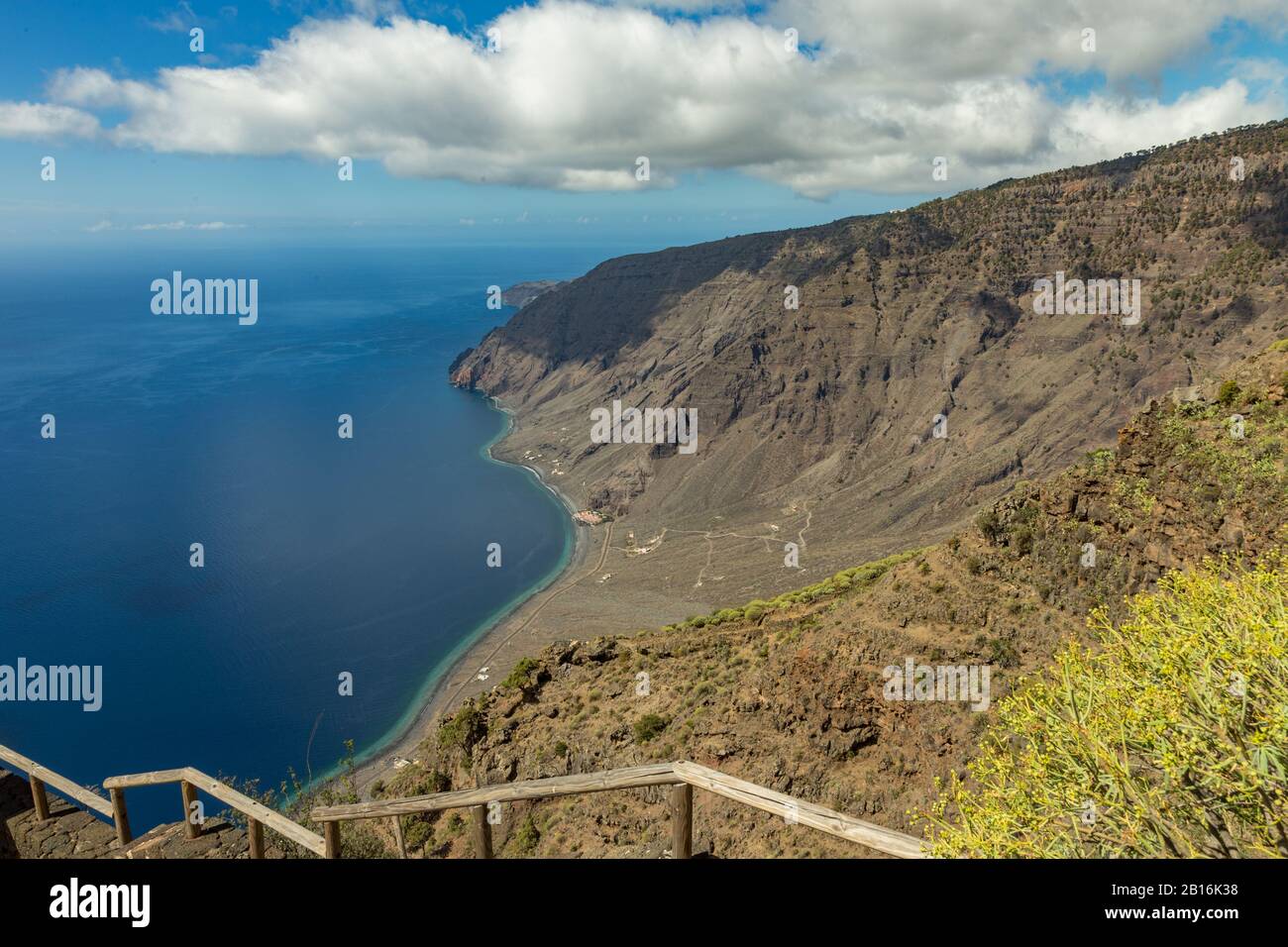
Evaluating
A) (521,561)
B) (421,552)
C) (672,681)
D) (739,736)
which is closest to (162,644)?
(421,552)

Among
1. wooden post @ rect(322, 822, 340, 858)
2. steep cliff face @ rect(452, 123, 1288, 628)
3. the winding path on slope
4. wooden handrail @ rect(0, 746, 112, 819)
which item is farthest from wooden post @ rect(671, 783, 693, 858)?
steep cliff face @ rect(452, 123, 1288, 628)

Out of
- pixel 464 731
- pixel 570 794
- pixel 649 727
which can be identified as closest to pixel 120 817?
pixel 570 794

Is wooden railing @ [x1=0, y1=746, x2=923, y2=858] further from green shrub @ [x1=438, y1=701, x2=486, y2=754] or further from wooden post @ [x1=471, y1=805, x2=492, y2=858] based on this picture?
green shrub @ [x1=438, y1=701, x2=486, y2=754]

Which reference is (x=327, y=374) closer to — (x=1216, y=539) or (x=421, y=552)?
(x=421, y=552)

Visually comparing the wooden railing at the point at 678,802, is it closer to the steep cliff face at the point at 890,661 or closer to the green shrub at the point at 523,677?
the steep cliff face at the point at 890,661

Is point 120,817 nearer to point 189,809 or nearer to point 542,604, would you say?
point 189,809

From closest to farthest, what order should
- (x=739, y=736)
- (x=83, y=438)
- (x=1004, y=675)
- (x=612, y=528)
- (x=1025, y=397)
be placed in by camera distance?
(x=1004, y=675), (x=739, y=736), (x=1025, y=397), (x=612, y=528), (x=83, y=438)

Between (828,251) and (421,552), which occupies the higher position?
(828,251)
